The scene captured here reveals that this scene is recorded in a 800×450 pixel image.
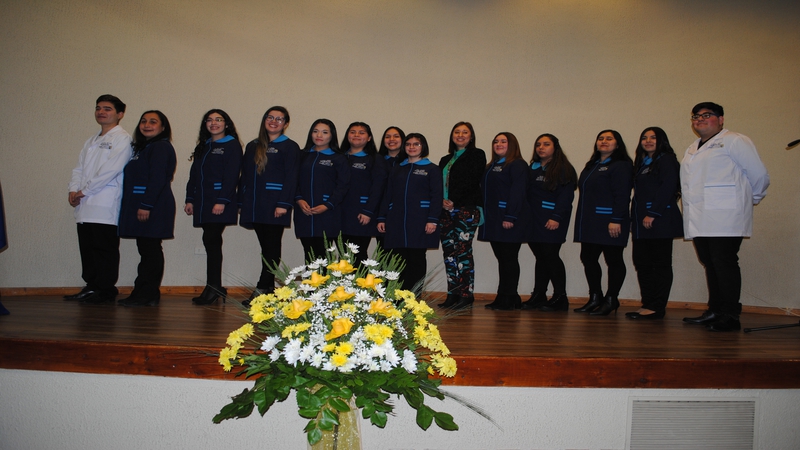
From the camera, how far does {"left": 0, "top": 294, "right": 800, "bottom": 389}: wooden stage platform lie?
2.07m

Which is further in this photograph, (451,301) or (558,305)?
(558,305)

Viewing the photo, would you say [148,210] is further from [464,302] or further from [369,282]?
[369,282]

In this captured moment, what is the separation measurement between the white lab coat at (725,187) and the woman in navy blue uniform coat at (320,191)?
218 cm

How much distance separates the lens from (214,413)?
2.03 meters

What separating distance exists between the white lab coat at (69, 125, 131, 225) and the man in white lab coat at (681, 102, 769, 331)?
361 cm

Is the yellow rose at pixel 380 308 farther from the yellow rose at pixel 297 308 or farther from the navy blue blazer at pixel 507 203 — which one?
the navy blue blazer at pixel 507 203

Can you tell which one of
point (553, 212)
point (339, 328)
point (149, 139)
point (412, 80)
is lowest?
point (339, 328)

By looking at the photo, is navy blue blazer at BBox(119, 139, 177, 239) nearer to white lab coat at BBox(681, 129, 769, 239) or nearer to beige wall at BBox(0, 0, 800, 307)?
beige wall at BBox(0, 0, 800, 307)

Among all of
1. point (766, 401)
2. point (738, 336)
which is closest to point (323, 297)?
point (766, 401)

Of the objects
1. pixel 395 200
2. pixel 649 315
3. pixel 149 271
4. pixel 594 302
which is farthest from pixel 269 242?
pixel 649 315

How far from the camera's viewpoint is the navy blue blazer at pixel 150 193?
11.9 ft

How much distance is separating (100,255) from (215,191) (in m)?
0.87

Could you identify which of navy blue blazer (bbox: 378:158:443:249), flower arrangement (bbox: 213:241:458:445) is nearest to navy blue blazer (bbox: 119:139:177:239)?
navy blue blazer (bbox: 378:158:443:249)

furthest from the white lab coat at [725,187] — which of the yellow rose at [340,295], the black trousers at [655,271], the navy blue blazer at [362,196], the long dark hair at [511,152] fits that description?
the yellow rose at [340,295]
